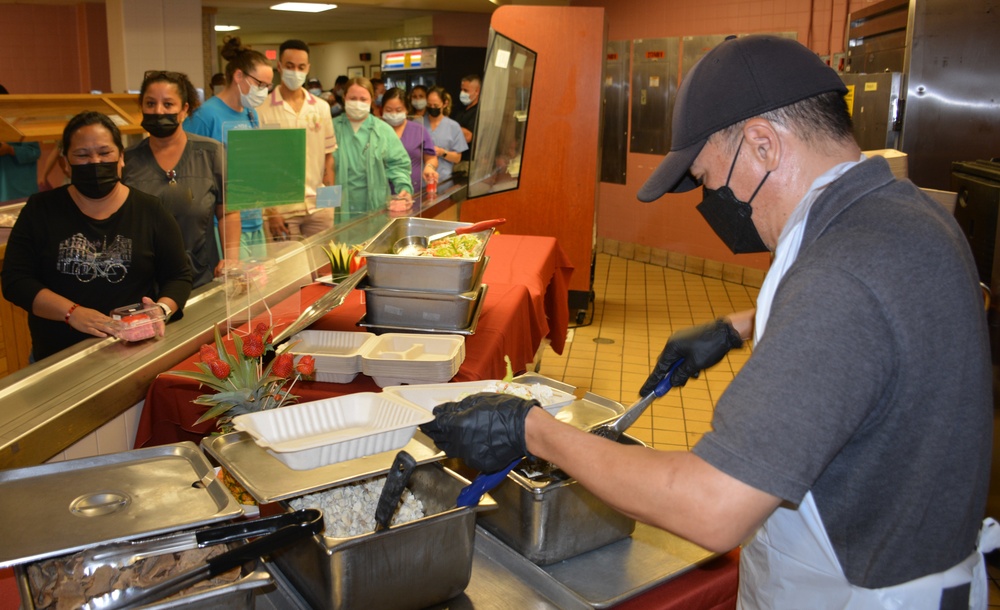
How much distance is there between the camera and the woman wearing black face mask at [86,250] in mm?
2969

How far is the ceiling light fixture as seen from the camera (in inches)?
457

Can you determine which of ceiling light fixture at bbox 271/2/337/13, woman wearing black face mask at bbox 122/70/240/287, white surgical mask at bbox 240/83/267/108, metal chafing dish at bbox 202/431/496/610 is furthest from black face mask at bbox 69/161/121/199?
ceiling light fixture at bbox 271/2/337/13

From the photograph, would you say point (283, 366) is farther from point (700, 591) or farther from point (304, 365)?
point (700, 591)

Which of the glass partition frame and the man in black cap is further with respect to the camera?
the glass partition frame

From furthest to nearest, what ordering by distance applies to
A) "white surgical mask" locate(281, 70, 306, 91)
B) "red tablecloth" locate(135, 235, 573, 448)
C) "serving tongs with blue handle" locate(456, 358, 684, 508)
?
"white surgical mask" locate(281, 70, 306, 91) → "red tablecloth" locate(135, 235, 573, 448) → "serving tongs with blue handle" locate(456, 358, 684, 508)

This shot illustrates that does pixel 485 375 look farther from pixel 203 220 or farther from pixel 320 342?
pixel 203 220

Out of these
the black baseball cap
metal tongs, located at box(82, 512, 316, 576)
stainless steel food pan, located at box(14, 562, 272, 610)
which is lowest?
stainless steel food pan, located at box(14, 562, 272, 610)

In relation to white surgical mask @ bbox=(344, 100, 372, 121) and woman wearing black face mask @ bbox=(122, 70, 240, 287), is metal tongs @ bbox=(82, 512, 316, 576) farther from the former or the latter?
white surgical mask @ bbox=(344, 100, 372, 121)

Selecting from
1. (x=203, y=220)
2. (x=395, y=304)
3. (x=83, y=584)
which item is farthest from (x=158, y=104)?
(x=83, y=584)

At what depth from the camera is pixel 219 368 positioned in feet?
6.55

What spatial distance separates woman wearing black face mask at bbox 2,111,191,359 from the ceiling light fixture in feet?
A: 29.9

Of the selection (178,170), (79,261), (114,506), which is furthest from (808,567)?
(178,170)

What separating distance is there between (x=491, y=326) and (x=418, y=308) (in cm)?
39

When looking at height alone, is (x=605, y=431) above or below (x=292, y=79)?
below
